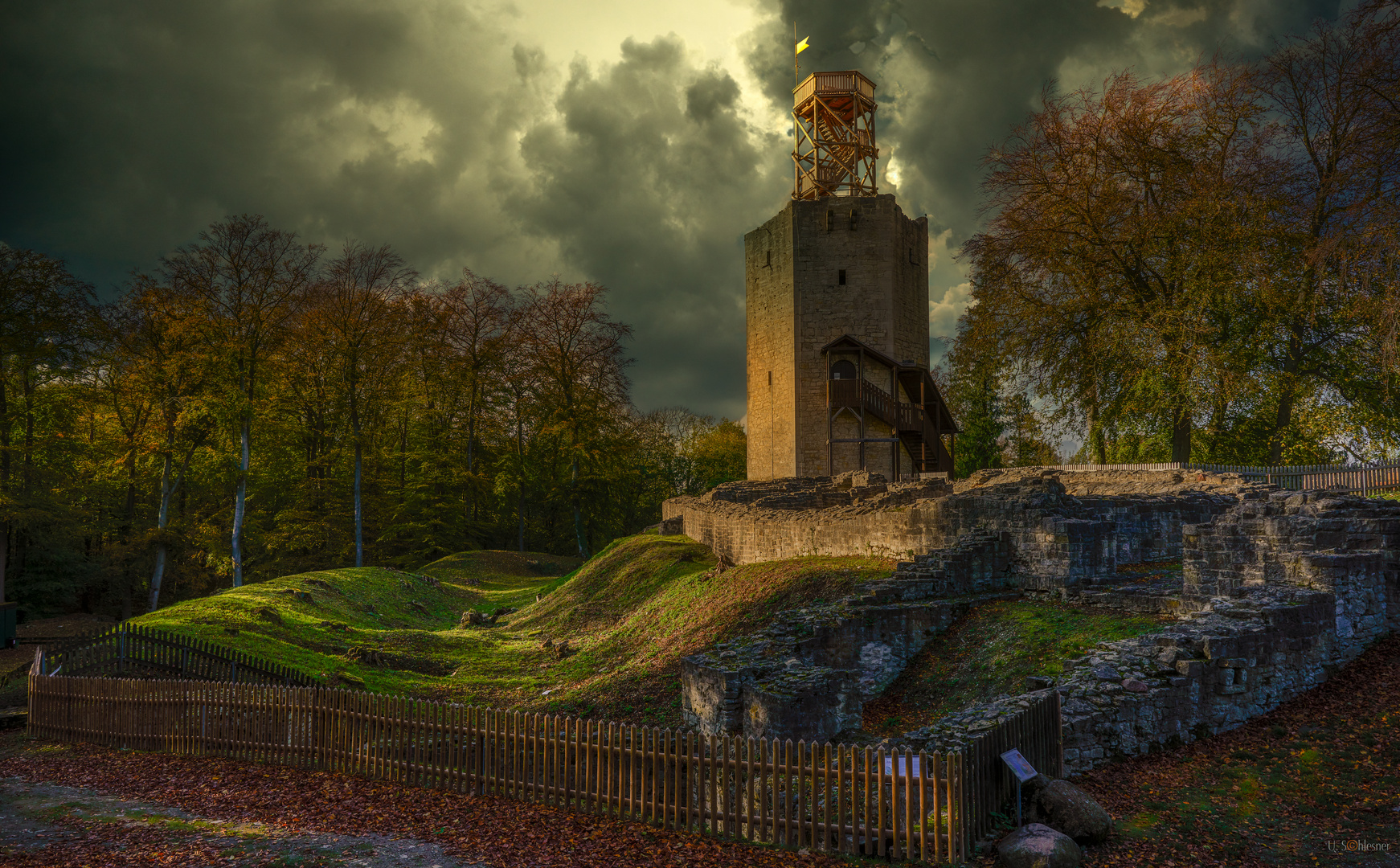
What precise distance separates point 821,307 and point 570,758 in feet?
96.9

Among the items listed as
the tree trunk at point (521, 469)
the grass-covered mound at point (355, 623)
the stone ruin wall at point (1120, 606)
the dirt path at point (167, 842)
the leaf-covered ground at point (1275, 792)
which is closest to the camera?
the leaf-covered ground at point (1275, 792)

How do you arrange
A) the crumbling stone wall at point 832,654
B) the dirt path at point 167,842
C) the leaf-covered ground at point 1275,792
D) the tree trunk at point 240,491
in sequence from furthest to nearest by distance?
1. the tree trunk at point 240,491
2. the crumbling stone wall at point 832,654
3. the dirt path at point 167,842
4. the leaf-covered ground at point 1275,792

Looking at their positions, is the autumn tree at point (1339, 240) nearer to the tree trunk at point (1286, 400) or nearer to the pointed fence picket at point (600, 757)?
the tree trunk at point (1286, 400)

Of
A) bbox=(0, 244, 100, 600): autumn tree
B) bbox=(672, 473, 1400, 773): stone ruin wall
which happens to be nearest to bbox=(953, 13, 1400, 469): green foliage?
bbox=(672, 473, 1400, 773): stone ruin wall

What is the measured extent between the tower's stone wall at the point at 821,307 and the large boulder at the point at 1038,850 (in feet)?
92.3

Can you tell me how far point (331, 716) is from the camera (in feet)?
31.3

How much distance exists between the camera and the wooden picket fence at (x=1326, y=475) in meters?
20.2

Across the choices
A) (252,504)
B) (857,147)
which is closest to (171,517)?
(252,504)

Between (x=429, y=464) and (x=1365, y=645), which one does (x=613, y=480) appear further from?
(x=1365, y=645)

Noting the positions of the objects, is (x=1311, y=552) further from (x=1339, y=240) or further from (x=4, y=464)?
(x=4, y=464)

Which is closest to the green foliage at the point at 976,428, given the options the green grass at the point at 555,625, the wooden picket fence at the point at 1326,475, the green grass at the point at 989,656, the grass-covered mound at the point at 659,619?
the wooden picket fence at the point at 1326,475

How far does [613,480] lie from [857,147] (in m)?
21.7

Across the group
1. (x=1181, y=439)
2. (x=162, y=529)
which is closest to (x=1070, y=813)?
(x=1181, y=439)

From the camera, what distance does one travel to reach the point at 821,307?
35.1 meters
